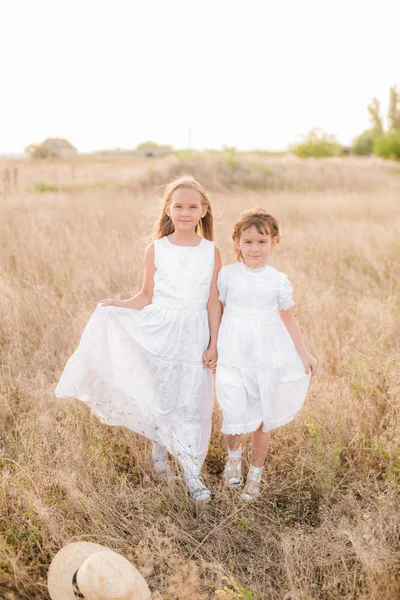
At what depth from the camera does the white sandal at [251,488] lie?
260cm

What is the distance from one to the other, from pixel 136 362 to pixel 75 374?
0.35 metres

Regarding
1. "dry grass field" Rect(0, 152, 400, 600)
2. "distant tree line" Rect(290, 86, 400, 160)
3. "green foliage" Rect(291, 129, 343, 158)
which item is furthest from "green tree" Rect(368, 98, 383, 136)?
"dry grass field" Rect(0, 152, 400, 600)

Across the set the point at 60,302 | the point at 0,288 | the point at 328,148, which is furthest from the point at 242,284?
the point at 328,148

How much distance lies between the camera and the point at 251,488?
2.66 meters

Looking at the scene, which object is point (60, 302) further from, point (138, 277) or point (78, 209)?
point (78, 209)

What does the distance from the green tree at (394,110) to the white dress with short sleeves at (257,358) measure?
42553 mm

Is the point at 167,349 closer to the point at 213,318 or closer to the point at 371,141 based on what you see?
the point at 213,318

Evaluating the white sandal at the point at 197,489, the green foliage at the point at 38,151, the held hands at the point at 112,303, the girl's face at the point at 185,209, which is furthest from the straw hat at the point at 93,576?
the green foliage at the point at 38,151

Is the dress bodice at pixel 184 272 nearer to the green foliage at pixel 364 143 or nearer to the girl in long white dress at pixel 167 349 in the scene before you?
the girl in long white dress at pixel 167 349

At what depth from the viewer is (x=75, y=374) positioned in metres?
2.70

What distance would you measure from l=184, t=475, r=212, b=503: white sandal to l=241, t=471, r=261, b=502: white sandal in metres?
0.19

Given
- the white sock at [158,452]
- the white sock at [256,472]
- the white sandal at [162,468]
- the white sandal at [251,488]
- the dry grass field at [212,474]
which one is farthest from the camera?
the white sock at [158,452]

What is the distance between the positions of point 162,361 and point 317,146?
94.8 feet

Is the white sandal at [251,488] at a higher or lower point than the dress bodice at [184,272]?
lower
